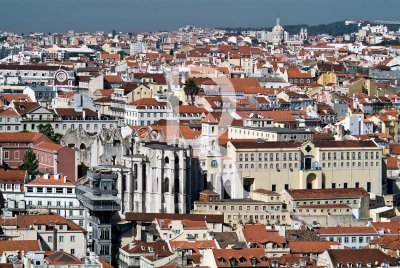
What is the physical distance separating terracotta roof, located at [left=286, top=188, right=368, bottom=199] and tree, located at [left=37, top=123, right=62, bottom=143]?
42.7 feet

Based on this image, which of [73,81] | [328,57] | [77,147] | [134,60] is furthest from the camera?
[328,57]

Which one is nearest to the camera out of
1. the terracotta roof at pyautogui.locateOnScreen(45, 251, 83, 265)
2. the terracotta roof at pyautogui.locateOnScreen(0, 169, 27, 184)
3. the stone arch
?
the terracotta roof at pyautogui.locateOnScreen(45, 251, 83, 265)

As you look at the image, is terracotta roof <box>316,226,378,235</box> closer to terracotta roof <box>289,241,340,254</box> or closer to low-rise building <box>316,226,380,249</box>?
low-rise building <box>316,226,380,249</box>

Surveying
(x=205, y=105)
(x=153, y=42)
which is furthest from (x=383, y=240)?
(x=153, y=42)

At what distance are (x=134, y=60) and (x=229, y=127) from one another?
51778 millimetres

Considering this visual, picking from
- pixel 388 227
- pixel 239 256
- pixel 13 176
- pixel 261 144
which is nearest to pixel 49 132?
pixel 261 144

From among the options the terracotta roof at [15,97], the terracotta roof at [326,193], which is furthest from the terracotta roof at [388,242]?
the terracotta roof at [15,97]

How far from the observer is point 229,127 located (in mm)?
59562

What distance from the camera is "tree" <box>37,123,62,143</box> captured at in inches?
2434

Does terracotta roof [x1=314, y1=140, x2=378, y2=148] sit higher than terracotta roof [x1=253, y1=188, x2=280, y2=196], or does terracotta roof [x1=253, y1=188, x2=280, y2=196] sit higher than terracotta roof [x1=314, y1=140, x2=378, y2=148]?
terracotta roof [x1=314, y1=140, x2=378, y2=148]

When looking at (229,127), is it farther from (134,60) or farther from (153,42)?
(153,42)

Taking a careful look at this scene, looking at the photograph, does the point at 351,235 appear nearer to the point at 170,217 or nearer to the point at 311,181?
the point at 170,217

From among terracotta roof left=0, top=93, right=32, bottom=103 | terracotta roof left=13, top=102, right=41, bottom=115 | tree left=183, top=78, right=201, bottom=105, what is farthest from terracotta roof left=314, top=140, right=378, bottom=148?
tree left=183, top=78, right=201, bottom=105

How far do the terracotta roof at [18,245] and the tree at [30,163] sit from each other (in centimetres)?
1428
